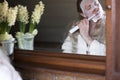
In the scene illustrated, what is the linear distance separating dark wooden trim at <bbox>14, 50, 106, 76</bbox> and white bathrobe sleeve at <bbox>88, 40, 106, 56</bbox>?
20mm

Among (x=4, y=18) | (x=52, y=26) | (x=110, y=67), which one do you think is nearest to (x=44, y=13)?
(x=52, y=26)

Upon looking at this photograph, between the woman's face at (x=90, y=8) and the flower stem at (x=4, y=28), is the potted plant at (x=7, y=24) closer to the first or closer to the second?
the flower stem at (x=4, y=28)

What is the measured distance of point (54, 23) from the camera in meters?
1.14

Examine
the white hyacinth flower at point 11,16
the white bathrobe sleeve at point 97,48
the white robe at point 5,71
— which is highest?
the white hyacinth flower at point 11,16

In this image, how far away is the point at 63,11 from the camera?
3.61ft

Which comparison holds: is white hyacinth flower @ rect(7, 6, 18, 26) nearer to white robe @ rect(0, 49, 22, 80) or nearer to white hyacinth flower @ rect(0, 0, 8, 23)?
white hyacinth flower @ rect(0, 0, 8, 23)

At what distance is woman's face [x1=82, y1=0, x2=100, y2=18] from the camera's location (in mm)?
1050

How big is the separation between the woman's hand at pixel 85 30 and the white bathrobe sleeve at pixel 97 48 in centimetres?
2

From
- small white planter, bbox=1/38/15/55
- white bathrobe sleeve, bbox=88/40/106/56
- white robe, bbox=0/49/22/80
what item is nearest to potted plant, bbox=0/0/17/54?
small white planter, bbox=1/38/15/55

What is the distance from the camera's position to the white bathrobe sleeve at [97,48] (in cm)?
102

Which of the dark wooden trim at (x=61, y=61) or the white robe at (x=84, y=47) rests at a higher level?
the white robe at (x=84, y=47)

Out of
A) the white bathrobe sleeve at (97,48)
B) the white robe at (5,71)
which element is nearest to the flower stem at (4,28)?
the white robe at (5,71)

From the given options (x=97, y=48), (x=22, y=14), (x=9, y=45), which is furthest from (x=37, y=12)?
(x=97, y=48)

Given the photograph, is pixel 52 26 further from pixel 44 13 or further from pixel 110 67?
pixel 110 67
